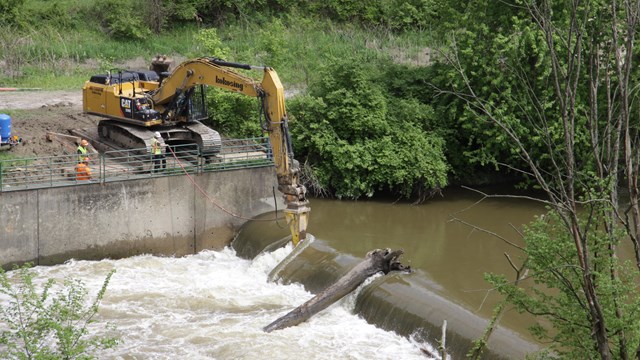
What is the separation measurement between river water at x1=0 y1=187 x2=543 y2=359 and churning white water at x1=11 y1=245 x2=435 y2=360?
0.9 inches

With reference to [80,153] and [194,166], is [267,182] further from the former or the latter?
[80,153]

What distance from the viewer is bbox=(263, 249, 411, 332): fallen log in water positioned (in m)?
18.5

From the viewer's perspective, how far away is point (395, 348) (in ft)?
56.5

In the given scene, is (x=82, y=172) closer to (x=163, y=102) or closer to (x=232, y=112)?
(x=163, y=102)

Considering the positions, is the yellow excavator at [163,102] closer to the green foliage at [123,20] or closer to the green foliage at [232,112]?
the green foliage at [232,112]

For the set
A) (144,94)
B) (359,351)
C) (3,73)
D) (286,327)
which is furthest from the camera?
(3,73)

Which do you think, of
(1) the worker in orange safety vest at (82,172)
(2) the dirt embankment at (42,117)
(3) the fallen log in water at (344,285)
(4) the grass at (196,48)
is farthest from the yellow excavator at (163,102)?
(4) the grass at (196,48)

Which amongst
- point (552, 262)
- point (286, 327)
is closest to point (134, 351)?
point (286, 327)

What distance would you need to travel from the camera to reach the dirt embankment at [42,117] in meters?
26.8

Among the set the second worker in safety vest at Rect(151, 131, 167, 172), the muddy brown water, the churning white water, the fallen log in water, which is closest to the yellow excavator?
the second worker in safety vest at Rect(151, 131, 167, 172)

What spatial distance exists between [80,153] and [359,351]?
11.1 metres

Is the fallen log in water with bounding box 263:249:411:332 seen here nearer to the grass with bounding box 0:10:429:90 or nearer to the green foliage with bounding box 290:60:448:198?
the green foliage with bounding box 290:60:448:198

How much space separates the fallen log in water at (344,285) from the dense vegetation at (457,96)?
3.11m

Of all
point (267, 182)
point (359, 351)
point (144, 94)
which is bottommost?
point (359, 351)
